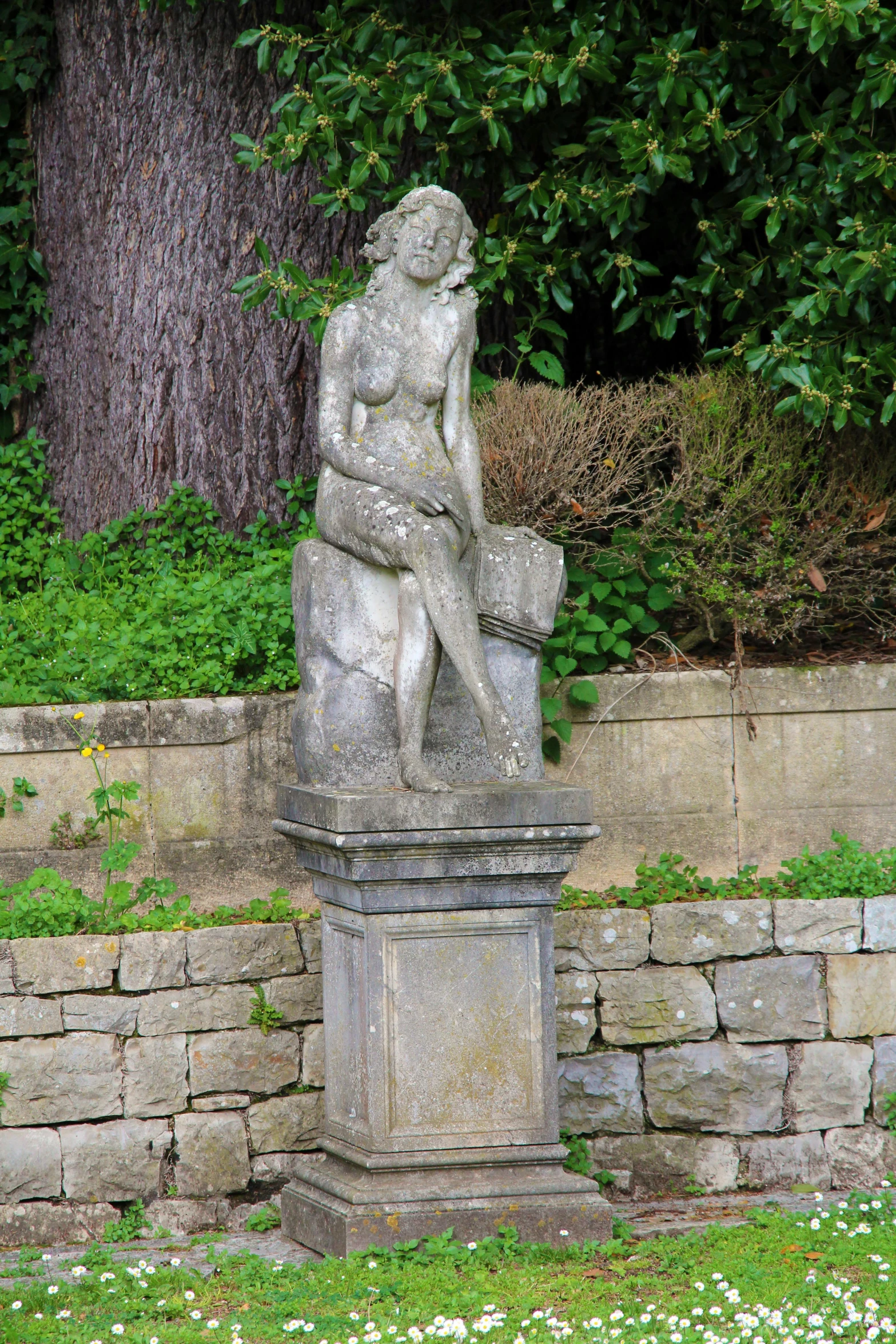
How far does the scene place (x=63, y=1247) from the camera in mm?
4301

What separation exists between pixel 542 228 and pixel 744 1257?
373 centimetres

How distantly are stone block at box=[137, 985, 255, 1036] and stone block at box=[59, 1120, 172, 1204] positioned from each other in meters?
0.29

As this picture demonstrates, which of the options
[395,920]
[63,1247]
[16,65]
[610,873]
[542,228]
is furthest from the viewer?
[16,65]

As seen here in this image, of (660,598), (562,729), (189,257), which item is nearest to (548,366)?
(660,598)

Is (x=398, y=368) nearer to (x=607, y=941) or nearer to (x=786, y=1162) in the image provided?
(x=607, y=941)

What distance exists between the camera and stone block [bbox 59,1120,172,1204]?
4.38 m

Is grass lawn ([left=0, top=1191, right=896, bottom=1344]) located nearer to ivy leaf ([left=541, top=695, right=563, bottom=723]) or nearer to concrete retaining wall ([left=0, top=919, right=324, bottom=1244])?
concrete retaining wall ([left=0, top=919, right=324, bottom=1244])

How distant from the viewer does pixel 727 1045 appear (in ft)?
15.7

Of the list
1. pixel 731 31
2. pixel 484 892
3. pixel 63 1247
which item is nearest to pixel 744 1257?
pixel 484 892

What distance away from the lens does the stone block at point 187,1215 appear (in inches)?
174

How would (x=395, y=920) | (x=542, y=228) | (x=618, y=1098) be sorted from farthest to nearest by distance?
(x=542, y=228)
(x=618, y=1098)
(x=395, y=920)

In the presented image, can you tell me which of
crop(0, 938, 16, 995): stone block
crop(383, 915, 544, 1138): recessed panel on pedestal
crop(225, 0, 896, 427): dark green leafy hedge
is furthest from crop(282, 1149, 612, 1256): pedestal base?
crop(225, 0, 896, 427): dark green leafy hedge

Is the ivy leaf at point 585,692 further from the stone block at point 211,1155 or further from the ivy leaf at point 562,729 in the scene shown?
the stone block at point 211,1155

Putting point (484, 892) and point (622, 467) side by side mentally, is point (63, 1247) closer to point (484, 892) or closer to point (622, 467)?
point (484, 892)
